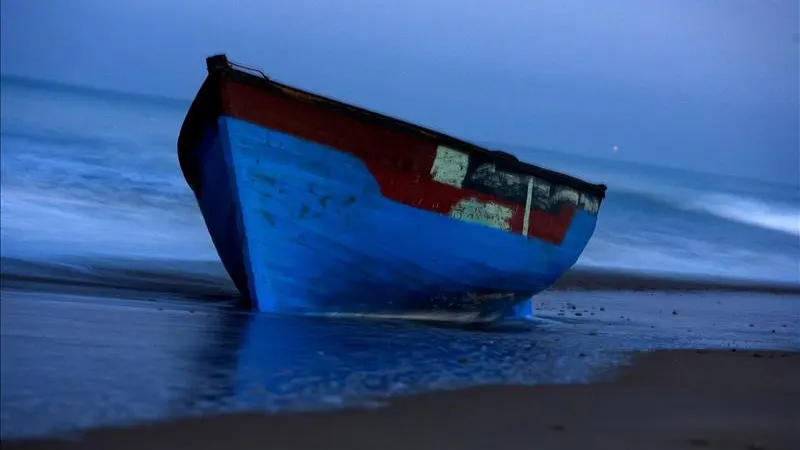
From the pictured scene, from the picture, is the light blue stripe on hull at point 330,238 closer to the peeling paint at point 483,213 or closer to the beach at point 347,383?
the peeling paint at point 483,213

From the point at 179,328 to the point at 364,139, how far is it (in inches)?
63.7

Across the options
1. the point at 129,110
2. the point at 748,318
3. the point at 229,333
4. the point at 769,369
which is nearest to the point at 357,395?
the point at 229,333

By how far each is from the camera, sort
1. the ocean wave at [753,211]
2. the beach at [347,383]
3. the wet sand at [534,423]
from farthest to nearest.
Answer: the ocean wave at [753,211], the beach at [347,383], the wet sand at [534,423]

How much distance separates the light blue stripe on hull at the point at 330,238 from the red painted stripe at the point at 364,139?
6 cm

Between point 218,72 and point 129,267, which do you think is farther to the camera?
point 129,267

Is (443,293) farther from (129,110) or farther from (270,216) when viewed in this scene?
(129,110)

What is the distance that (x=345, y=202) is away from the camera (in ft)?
18.5

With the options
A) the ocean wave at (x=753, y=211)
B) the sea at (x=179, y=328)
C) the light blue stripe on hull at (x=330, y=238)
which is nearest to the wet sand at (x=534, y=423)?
the sea at (x=179, y=328)

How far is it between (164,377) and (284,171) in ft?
7.35

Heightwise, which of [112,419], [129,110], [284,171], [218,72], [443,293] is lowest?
[112,419]

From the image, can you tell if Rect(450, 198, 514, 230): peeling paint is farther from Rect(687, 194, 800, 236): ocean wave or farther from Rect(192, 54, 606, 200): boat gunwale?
Rect(687, 194, 800, 236): ocean wave

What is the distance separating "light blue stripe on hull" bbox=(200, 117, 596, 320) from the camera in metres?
5.49

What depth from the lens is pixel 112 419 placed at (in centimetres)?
282

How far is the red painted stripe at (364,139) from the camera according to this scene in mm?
5352
